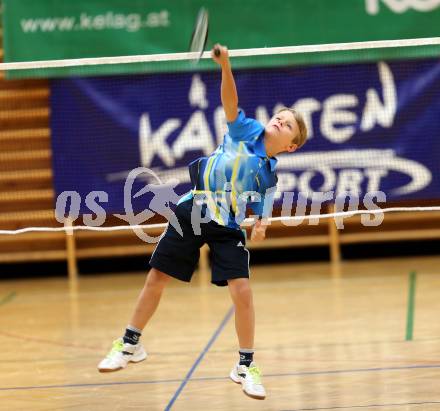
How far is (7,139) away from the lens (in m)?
10.5

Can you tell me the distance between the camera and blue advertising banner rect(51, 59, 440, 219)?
9617mm

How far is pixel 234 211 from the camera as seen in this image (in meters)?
4.45

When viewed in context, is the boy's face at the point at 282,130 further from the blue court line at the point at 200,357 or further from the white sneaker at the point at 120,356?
the blue court line at the point at 200,357

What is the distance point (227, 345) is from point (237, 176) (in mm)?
2049

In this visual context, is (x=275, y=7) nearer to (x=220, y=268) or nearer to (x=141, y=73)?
(x=141, y=73)

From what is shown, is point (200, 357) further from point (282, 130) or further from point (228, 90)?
point (228, 90)

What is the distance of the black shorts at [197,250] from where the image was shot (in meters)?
4.40

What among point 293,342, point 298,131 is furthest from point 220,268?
point 293,342

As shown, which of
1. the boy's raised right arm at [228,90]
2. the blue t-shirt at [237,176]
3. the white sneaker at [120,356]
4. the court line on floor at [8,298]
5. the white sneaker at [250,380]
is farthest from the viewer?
the court line on floor at [8,298]

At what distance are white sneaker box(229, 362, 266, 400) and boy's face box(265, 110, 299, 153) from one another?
108 cm

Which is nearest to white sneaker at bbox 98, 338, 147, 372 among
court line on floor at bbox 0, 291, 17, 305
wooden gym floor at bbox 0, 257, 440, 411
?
wooden gym floor at bbox 0, 257, 440, 411

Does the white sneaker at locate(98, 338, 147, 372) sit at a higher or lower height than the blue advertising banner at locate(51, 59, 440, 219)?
lower

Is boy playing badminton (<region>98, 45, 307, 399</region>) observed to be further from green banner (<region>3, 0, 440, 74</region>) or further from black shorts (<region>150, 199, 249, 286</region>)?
green banner (<region>3, 0, 440, 74</region>)

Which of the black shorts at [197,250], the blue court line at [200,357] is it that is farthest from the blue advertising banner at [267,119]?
the black shorts at [197,250]
